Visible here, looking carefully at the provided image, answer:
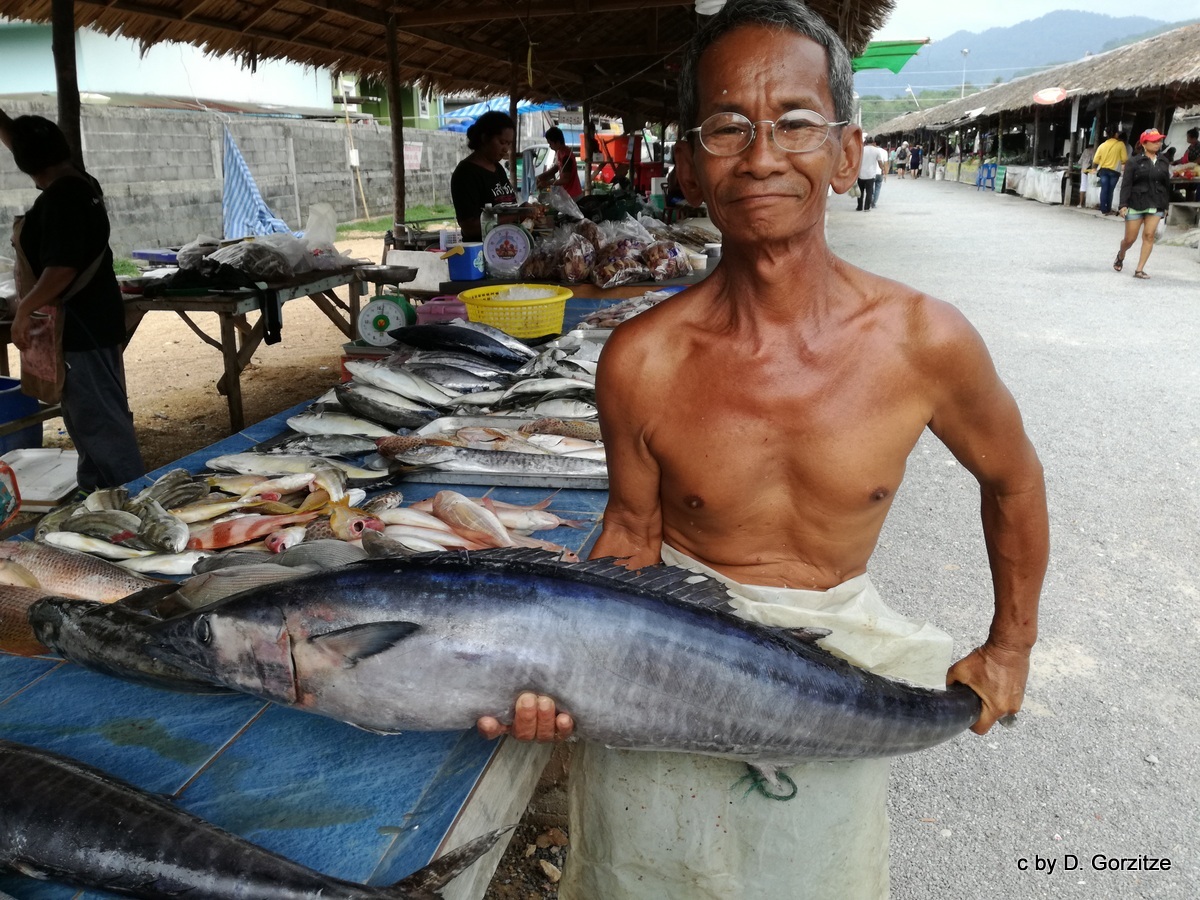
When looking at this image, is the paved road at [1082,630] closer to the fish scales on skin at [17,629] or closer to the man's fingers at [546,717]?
the man's fingers at [546,717]

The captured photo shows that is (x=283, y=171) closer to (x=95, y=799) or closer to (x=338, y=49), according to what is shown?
(x=338, y=49)

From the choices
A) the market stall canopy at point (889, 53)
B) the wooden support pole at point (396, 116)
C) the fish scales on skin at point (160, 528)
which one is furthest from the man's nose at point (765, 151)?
the market stall canopy at point (889, 53)

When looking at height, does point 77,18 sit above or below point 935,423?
above

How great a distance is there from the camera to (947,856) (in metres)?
3.00

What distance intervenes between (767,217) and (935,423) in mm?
641

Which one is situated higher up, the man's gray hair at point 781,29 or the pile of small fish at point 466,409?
the man's gray hair at point 781,29

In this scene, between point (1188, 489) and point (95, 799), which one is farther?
point (1188, 489)

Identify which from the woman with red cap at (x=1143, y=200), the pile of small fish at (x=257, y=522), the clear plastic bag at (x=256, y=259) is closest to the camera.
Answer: the pile of small fish at (x=257, y=522)

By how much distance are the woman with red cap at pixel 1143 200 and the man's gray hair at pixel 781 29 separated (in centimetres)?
1452

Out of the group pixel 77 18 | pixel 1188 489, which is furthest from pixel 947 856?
pixel 77 18

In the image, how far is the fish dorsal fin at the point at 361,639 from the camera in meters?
1.61

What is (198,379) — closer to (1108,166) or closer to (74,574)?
(74,574)

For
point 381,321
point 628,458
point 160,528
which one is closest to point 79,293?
point 381,321

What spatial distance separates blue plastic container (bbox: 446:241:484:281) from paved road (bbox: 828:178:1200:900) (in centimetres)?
394
